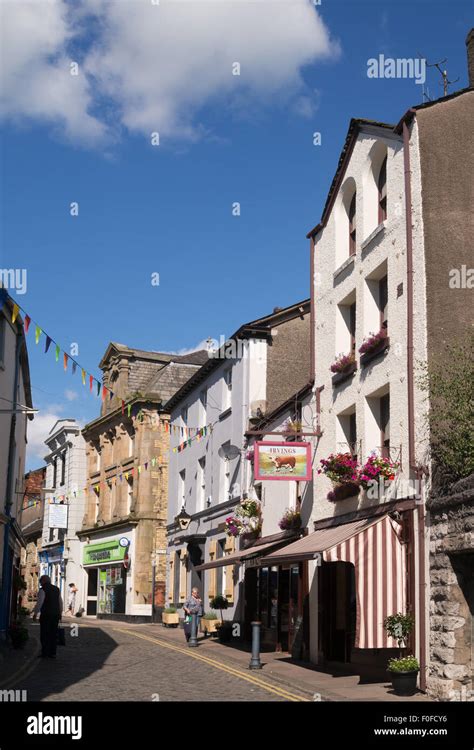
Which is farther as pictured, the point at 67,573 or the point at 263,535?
the point at 67,573

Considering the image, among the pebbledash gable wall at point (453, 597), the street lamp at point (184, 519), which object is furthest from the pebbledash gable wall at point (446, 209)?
the street lamp at point (184, 519)

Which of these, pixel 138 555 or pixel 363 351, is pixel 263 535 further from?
pixel 138 555

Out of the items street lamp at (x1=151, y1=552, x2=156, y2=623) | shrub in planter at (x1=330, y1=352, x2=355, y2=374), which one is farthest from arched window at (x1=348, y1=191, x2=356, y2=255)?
street lamp at (x1=151, y1=552, x2=156, y2=623)

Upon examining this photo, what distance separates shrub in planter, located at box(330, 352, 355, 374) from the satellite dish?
945cm

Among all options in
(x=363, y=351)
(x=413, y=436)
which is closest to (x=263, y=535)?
(x=363, y=351)

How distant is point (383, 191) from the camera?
19.1 m

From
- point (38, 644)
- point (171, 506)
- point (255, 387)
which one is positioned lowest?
point (38, 644)

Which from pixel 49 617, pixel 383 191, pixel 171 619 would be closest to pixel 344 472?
pixel 383 191

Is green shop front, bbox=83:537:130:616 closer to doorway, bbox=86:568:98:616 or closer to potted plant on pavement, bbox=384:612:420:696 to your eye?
doorway, bbox=86:568:98:616

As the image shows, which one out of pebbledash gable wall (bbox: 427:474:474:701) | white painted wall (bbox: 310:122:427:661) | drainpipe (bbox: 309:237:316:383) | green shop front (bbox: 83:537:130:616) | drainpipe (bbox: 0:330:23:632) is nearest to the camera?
pebbledash gable wall (bbox: 427:474:474:701)

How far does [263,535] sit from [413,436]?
1099cm

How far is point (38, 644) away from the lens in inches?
965

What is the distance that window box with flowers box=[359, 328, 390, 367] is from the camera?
17.7 metres

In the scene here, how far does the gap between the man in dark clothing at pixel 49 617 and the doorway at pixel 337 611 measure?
600cm
